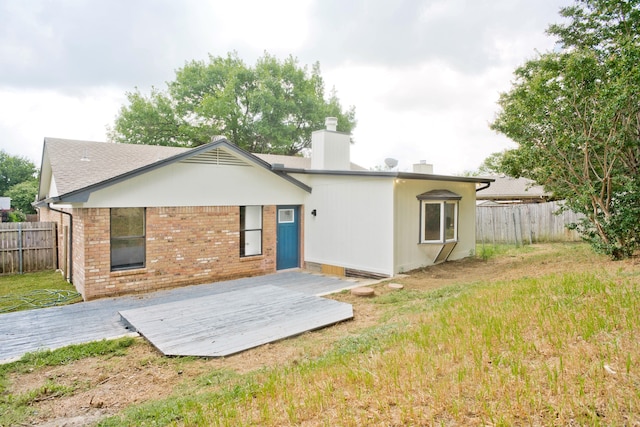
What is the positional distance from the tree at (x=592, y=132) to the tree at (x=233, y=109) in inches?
776

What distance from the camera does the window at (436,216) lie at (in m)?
11.4

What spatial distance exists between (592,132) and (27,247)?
1714 centimetres

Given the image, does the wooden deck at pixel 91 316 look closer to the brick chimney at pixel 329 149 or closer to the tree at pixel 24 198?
the brick chimney at pixel 329 149

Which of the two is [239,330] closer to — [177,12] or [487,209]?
[177,12]

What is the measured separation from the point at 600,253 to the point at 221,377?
10.1 m

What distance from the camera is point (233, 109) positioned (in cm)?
2809

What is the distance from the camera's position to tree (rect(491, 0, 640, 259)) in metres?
8.73

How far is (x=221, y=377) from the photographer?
4602 mm

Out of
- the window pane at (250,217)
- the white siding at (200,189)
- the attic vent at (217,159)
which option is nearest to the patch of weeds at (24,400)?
the white siding at (200,189)

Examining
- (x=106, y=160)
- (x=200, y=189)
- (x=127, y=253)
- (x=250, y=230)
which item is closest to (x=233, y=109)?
(x=106, y=160)

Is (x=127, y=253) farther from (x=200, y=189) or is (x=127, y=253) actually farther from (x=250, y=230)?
(x=250, y=230)

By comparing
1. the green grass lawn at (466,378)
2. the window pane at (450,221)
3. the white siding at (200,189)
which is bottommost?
the green grass lawn at (466,378)

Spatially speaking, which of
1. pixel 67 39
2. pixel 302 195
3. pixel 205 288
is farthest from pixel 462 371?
pixel 67 39

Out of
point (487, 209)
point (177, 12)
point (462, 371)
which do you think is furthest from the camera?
point (487, 209)
